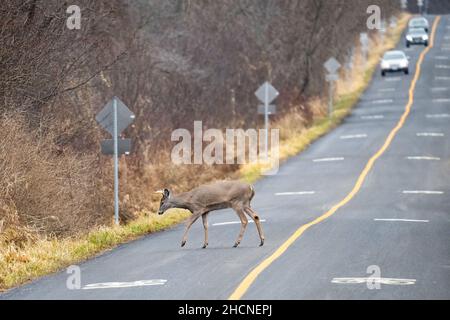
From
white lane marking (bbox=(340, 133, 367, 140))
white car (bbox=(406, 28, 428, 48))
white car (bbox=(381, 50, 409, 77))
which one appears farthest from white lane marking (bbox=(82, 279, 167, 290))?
white car (bbox=(406, 28, 428, 48))

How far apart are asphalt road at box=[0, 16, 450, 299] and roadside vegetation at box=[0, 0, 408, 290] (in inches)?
48.7

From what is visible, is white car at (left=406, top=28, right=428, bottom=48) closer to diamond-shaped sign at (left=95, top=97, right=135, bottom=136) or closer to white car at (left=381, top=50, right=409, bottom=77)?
white car at (left=381, top=50, right=409, bottom=77)

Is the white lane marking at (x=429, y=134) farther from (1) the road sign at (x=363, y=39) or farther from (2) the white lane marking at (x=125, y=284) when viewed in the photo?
(1) the road sign at (x=363, y=39)

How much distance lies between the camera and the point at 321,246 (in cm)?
1911

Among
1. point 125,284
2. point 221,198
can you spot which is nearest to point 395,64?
point 221,198

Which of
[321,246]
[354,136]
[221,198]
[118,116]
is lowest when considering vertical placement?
[354,136]

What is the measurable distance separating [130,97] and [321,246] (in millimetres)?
15229

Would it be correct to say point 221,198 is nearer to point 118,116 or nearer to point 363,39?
point 118,116

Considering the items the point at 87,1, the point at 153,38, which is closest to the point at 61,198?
the point at 87,1

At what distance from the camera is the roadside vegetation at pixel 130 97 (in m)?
20.8

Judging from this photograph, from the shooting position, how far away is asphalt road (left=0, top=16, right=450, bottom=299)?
14.7 metres

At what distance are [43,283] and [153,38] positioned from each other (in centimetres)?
2676

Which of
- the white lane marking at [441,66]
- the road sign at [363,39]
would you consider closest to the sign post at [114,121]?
the white lane marking at [441,66]

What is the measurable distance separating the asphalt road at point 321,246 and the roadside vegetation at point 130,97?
4.06 feet
